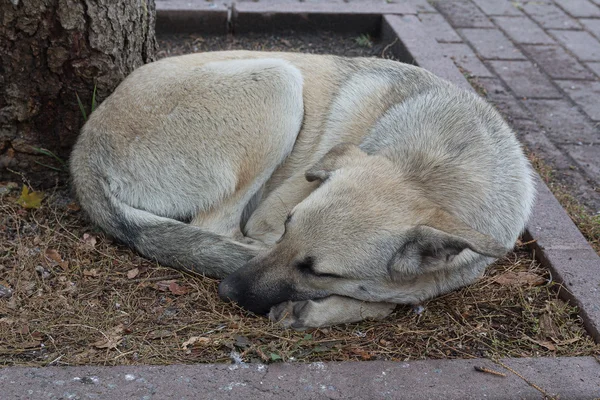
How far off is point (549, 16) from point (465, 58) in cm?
181

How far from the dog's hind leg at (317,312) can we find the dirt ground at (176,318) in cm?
5

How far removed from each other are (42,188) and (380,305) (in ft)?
7.95

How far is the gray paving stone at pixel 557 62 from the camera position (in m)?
6.42

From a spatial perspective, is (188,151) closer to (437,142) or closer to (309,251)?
(309,251)

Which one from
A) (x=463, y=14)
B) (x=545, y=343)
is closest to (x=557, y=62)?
(x=463, y=14)

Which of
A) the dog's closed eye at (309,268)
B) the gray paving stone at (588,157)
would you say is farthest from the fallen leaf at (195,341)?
the gray paving stone at (588,157)

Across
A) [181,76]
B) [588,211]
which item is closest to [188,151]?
[181,76]

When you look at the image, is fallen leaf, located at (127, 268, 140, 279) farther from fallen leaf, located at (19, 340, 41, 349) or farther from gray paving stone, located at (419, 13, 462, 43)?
gray paving stone, located at (419, 13, 462, 43)

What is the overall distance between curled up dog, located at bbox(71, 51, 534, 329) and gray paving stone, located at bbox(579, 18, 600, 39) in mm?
3988

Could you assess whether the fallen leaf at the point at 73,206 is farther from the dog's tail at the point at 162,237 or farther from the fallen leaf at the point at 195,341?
the fallen leaf at the point at 195,341

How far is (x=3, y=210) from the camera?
400cm

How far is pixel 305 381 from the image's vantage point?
9.52ft

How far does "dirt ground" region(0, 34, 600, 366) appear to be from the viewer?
3.09 m

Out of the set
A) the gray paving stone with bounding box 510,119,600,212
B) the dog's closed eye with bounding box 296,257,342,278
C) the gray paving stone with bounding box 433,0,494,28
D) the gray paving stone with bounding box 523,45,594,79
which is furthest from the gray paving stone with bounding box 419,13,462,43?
the dog's closed eye with bounding box 296,257,342,278
